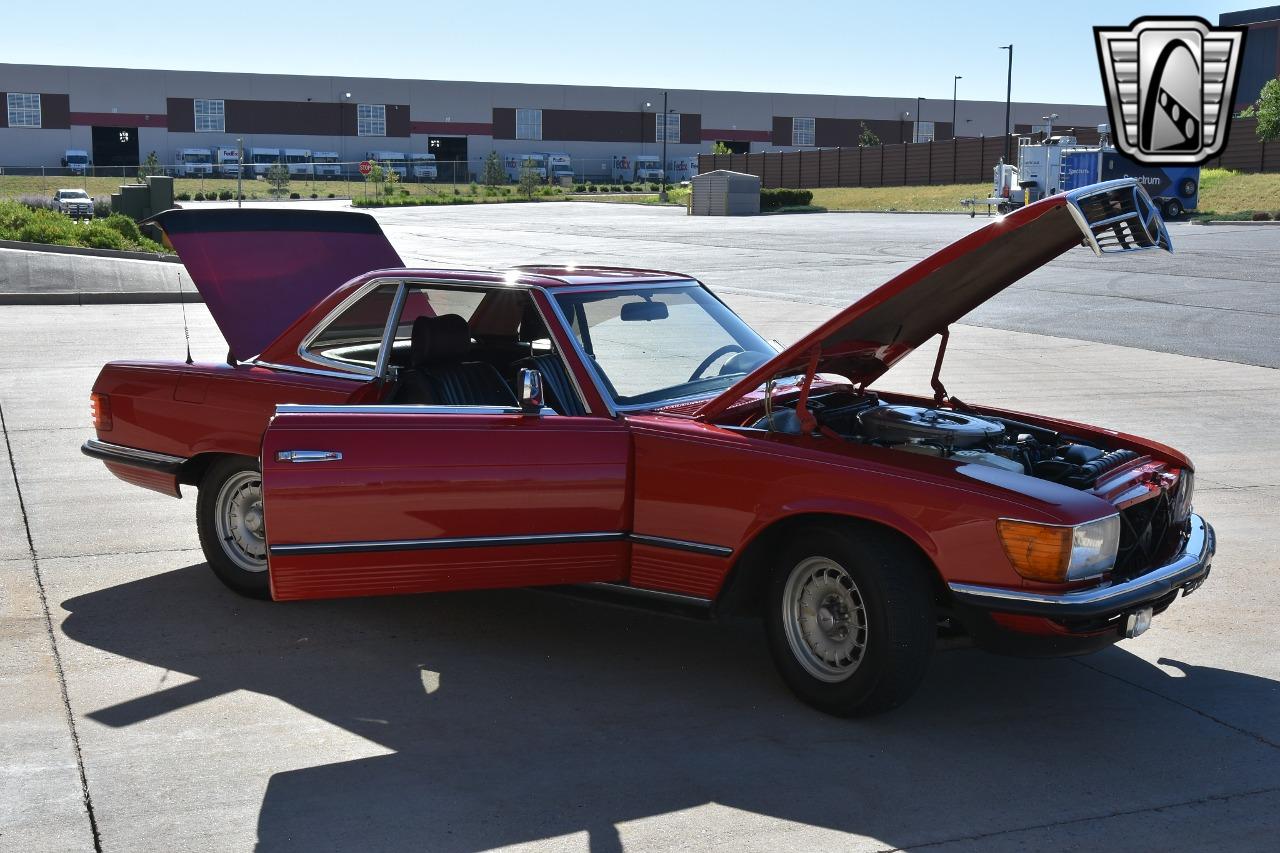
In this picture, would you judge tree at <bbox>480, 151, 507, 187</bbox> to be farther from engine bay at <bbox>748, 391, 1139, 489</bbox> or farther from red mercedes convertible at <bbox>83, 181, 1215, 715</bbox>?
engine bay at <bbox>748, 391, 1139, 489</bbox>

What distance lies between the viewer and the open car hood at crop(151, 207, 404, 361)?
22.7 ft

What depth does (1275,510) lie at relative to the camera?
26.3 ft

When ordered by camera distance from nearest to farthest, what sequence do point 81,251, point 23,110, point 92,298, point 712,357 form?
point 712,357
point 92,298
point 81,251
point 23,110

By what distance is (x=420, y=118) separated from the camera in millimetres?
96438

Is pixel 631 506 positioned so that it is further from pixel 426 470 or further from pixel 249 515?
pixel 249 515

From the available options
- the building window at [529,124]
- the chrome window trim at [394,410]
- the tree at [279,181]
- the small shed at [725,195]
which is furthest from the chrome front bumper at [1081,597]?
the building window at [529,124]

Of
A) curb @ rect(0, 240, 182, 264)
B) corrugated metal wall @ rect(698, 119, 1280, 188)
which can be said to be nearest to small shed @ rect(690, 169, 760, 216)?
corrugated metal wall @ rect(698, 119, 1280, 188)

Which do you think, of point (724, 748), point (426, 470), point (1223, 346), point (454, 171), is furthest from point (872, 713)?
point (454, 171)

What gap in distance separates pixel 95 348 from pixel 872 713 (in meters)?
12.7

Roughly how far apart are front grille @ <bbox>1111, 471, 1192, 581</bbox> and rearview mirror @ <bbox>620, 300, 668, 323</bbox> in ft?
6.83

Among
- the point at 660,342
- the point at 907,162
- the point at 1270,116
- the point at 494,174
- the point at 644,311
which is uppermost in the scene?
the point at 1270,116

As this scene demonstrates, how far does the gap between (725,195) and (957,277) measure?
165 ft

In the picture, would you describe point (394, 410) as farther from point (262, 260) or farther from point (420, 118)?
point (420, 118)

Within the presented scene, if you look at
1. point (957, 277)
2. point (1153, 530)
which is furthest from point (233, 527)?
point (1153, 530)
